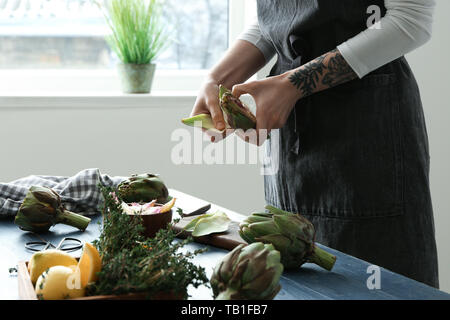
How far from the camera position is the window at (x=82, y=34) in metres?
2.62

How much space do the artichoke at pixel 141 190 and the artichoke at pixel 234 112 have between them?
0.19m

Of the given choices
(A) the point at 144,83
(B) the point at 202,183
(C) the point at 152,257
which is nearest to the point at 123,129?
(A) the point at 144,83

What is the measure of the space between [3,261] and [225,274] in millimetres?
468

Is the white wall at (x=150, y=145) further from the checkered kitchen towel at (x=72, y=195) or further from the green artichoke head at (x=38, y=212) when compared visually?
the green artichoke head at (x=38, y=212)

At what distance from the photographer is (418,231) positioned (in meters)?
1.32

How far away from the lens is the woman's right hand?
128 cm

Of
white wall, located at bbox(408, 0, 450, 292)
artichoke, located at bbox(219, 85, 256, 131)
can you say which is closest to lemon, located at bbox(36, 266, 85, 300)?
artichoke, located at bbox(219, 85, 256, 131)

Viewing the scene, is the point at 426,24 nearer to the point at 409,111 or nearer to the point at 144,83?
the point at 409,111

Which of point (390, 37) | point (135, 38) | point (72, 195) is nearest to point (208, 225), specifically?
point (72, 195)

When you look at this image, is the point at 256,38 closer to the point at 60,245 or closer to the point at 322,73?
the point at 322,73

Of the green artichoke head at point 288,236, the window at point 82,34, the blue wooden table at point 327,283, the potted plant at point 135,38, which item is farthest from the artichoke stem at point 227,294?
the window at point 82,34

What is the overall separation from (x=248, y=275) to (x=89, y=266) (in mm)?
188

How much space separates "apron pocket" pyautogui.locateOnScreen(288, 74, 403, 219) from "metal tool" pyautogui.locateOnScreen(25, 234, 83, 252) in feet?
1.86

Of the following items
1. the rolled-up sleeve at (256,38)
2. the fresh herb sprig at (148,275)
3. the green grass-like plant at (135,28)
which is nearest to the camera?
the fresh herb sprig at (148,275)
